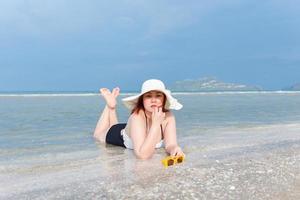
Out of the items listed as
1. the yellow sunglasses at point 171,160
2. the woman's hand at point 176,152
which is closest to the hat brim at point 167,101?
the woman's hand at point 176,152

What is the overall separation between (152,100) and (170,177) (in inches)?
76.9

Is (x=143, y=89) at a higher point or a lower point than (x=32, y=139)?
higher

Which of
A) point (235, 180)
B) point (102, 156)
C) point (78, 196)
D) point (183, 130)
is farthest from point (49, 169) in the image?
point (183, 130)

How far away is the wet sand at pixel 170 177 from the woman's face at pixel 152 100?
79cm

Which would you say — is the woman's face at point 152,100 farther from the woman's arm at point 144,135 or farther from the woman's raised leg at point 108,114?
the woman's raised leg at point 108,114

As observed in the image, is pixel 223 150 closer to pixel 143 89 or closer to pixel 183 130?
pixel 143 89

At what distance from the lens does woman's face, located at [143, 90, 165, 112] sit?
6316 millimetres

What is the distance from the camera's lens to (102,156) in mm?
6617

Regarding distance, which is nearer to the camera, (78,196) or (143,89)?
(78,196)

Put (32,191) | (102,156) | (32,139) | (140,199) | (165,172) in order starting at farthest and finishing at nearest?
(32,139) < (102,156) < (165,172) < (32,191) < (140,199)

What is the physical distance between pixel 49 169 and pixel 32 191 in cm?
129

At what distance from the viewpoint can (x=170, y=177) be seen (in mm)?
4578

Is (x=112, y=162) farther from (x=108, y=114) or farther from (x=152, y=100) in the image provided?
(x=108, y=114)

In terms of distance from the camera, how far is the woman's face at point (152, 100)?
6.32 m
